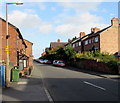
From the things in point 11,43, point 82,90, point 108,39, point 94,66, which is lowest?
point 82,90

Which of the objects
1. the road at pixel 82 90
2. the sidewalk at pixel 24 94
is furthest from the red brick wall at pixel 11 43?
the sidewalk at pixel 24 94

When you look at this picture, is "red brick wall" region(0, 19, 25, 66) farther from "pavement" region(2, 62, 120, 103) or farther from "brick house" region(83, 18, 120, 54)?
"brick house" region(83, 18, 120, 54)

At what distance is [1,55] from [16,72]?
40.0ft

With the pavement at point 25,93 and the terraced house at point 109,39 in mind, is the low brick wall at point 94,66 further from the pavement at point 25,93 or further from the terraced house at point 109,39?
the pavement at point 25,93

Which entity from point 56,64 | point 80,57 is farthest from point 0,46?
point 56,64

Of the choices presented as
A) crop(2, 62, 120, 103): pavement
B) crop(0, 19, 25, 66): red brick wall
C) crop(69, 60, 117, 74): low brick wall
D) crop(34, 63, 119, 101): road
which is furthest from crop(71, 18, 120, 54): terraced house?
crop(2, 62, 120, 103): pavement

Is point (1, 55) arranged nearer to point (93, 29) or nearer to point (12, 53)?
point (12, 53)

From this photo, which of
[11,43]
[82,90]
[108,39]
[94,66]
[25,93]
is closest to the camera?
[25,93]

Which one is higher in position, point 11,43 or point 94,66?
point 11,43

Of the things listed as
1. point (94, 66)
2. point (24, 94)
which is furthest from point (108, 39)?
Result: point (24, 94)

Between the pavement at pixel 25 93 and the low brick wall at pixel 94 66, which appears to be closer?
the pavement at pixel 25 93

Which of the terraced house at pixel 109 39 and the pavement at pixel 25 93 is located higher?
the terraced house at pixel 109 39

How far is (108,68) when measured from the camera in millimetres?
25812

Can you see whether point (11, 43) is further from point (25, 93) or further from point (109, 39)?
point (109, 39)
